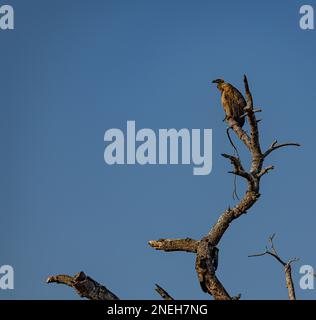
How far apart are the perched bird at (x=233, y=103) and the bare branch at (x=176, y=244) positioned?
242 centimetres

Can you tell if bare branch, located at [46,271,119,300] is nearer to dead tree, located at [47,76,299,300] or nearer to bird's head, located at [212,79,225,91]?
dead tree, located at [47,76,299,300]

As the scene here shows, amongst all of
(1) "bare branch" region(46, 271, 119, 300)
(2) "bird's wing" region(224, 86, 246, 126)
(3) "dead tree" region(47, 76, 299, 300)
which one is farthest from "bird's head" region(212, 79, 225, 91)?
(1) "bare branch" region(46, 271, 119, 300)

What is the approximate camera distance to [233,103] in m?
16.7

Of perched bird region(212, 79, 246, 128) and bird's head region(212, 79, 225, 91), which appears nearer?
perched bird region(212, 79, 246, 128)

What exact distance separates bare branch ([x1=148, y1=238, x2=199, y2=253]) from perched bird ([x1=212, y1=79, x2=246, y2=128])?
2420mm

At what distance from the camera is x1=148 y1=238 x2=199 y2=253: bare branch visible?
14.0 metres

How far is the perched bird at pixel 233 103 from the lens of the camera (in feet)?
53.1

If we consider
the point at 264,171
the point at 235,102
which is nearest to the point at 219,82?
the point at 235,102

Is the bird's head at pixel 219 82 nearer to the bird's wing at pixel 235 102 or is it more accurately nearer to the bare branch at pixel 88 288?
the bird's wing at pixel 235 102

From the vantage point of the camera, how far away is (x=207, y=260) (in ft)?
45.6
